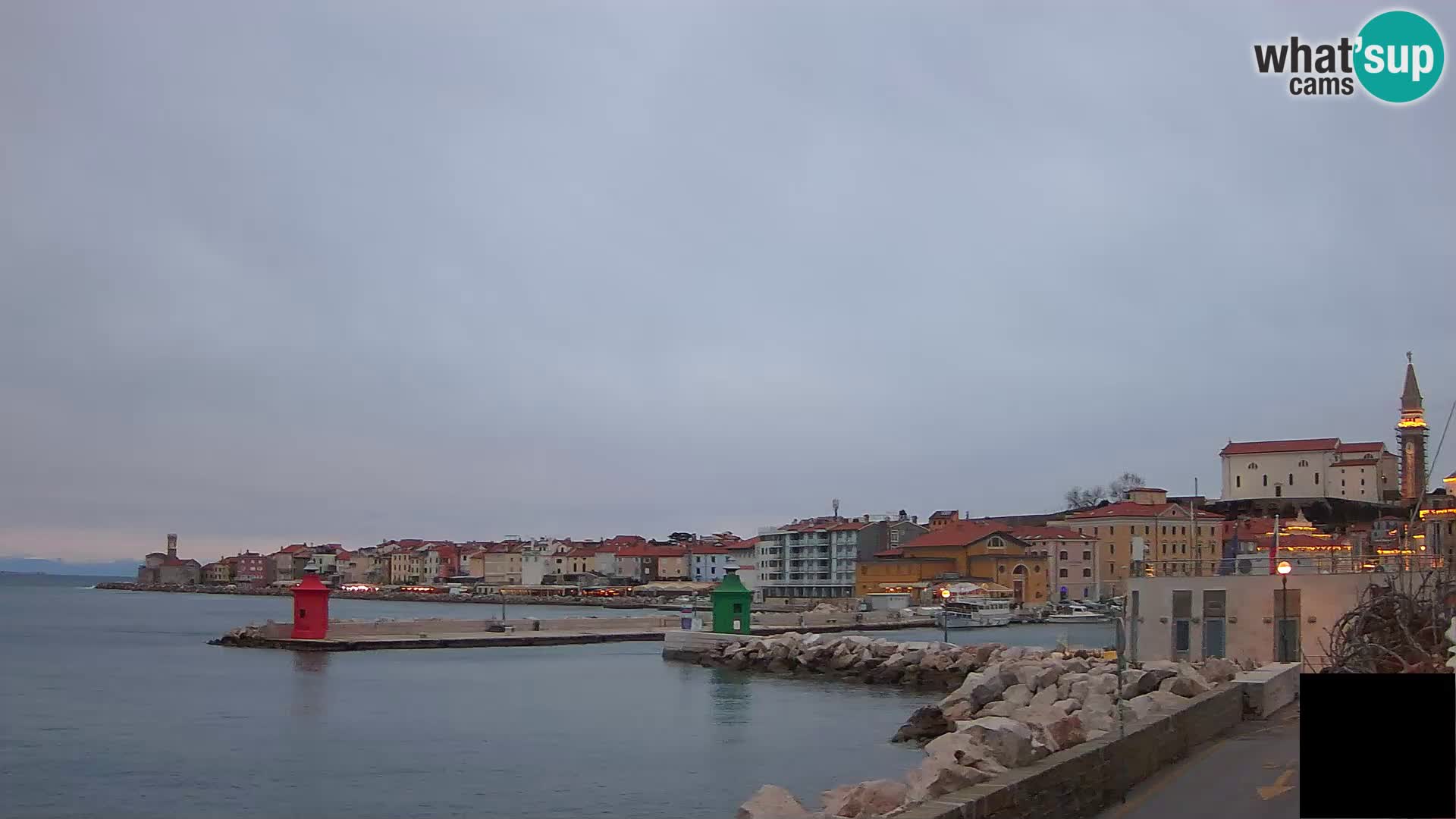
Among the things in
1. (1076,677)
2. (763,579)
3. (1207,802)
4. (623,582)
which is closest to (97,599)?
(623,582)

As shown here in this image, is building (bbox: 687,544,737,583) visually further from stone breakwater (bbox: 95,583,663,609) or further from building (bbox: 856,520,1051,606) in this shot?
building (bbox: 856,520,1051,606)

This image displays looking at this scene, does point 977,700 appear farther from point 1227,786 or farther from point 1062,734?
point 1227,786

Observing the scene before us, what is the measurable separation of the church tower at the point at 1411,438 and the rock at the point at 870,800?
121 meters

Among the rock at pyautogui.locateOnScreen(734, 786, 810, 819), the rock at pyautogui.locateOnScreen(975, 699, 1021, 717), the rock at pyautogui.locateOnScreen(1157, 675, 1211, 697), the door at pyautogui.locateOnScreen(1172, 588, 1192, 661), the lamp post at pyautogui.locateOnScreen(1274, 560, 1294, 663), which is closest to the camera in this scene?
the rock at pyautogui.locateOnScreen(734, 786, 810, 819)

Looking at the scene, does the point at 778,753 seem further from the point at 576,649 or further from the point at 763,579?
the point at 763,579

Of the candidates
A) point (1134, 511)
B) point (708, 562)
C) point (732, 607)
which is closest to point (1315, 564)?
point (732, 607)

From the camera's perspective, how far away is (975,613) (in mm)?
85812

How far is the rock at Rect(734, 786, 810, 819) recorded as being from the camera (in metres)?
15.1

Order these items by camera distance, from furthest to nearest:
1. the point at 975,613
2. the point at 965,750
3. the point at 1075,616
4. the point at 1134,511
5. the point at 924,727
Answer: the point at 1134,511 → the point at 1075,616 → the point at 975,613 → the point at 924,727 → the point at 965,750

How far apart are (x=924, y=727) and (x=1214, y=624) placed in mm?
6640

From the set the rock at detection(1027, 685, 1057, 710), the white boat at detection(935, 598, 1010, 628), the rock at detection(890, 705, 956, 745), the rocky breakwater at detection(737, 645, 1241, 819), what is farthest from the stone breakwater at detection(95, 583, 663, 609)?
the rock at detection(1027, 685, 1057, 710)

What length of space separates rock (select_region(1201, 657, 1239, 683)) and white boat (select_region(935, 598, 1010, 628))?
191ft

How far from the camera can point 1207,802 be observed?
38.7 feet

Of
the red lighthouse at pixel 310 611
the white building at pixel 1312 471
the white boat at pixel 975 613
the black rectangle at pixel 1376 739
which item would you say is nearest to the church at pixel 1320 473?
the white building at pixel 1312 471
